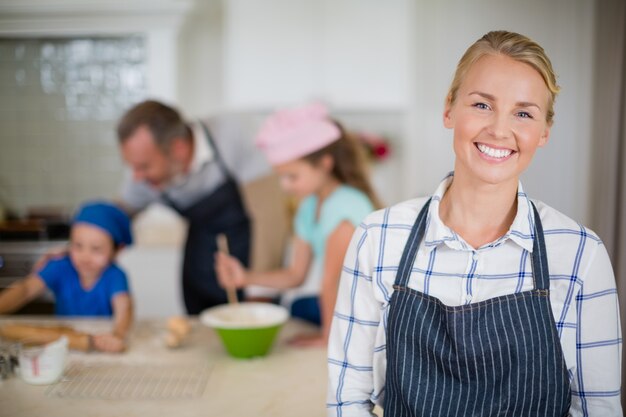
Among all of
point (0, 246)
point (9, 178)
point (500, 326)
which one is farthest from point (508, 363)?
point (9, 178)

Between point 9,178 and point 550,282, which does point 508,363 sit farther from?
point 9,178

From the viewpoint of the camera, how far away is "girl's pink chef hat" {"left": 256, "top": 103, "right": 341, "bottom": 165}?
139cm

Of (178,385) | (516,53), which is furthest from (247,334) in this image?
(516,53)

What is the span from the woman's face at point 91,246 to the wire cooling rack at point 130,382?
485mm

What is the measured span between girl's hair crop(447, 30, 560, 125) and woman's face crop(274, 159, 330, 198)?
71 cm

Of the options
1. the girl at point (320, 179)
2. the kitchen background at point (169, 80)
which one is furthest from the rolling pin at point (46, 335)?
the kitchen background at point (169, 80)

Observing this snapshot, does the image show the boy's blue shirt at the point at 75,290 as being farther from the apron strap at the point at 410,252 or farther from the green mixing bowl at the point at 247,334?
the apron strap at the point at 410,252

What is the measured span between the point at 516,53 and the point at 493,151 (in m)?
0.11

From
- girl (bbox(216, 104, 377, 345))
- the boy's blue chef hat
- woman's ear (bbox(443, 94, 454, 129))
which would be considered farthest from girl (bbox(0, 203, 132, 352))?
woman's ear (bbox(443, 94, 454, 129))

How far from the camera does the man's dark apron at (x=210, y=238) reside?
7.11 feet

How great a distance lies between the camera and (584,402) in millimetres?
754

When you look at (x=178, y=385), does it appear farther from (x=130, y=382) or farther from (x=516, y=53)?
(x=516, y=53)

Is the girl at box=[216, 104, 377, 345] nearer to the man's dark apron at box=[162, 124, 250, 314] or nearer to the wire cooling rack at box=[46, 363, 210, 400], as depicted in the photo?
the wire cooling rack at box=[46, 363, 210, 400]

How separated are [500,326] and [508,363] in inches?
1.8
